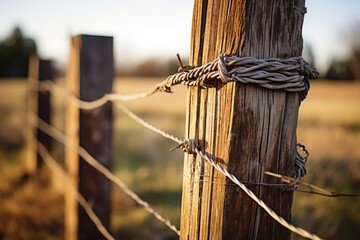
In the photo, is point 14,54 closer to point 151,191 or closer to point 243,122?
point 151,191

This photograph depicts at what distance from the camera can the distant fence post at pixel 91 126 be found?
2.58 metres

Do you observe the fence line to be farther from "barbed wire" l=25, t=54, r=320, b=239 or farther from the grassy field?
the grassy field

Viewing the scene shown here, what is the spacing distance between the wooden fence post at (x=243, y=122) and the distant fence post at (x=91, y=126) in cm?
151

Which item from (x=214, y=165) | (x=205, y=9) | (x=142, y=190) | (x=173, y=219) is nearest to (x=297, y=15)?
(x=205, y=9)

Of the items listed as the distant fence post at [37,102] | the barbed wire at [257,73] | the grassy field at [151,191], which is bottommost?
the grassy field at [151,191]

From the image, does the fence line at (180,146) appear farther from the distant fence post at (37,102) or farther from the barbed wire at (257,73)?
the distant fence post at (37,102)

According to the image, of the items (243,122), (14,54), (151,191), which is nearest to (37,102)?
(151,191)

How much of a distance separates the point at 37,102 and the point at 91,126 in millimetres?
2551

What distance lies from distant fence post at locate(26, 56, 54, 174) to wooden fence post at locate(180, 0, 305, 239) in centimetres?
389

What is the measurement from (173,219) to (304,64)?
117 inches

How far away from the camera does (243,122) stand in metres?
1.11

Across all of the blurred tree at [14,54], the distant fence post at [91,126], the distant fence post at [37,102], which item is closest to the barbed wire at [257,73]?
the distant fence post at [91,126]

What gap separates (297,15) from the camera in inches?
43.5

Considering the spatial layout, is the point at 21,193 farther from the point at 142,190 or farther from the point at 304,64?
the point at 304,64
